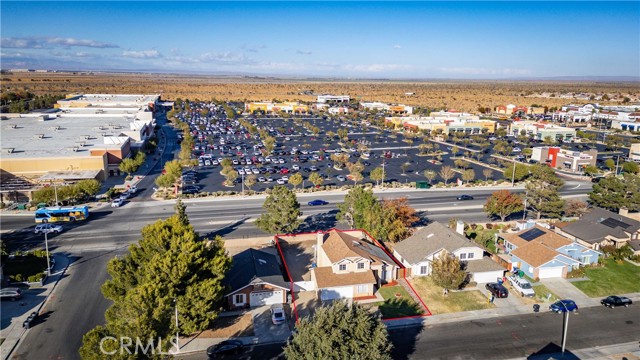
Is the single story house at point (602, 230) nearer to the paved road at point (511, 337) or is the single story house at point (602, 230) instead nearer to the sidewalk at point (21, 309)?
the paved road at point (511, 337)

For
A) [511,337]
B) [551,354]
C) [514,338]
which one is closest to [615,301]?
[551,354]

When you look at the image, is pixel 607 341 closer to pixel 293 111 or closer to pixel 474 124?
pixel 474 124

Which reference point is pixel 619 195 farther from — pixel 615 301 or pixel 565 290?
pixel 615 301

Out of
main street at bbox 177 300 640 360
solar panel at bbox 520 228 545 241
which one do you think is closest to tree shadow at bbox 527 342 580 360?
main street at bbox 177 300 640 360

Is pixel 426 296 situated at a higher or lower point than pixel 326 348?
lower

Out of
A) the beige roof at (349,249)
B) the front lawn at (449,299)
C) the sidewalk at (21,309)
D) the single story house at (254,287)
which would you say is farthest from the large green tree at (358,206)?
the sidewalk at (21,309)

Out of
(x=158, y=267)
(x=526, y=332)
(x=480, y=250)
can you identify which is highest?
(x=158, y=267)

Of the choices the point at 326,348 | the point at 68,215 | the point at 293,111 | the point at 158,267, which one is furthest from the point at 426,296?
the point at 293,111
